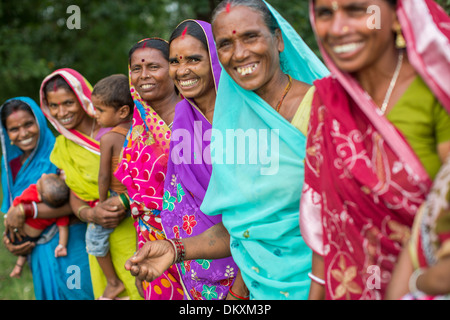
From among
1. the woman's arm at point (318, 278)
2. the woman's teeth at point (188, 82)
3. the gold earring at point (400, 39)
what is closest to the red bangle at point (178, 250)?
the woman's arm at point (318, 278)

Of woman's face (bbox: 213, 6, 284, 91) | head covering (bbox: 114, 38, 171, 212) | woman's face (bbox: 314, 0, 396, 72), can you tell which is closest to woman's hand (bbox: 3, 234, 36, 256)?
head covering (bbox: 114, 38, 171, 212)

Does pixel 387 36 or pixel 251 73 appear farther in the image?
pixel 251 73

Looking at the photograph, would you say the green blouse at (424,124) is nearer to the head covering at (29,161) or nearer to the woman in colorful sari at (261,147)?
the woman in colorful sari at (261,147)

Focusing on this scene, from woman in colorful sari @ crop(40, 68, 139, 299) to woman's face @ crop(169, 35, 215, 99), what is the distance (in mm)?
1432

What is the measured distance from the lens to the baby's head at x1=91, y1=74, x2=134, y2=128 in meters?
3.60

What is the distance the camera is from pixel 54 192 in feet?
12.9

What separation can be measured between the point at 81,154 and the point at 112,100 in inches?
24.8

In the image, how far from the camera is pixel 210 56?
2676 millimetres

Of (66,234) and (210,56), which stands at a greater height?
(210,56)

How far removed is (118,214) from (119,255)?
0.43m

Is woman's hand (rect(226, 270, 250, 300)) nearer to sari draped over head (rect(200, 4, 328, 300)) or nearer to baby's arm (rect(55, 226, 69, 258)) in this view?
sari draped over head (rect(200, 4, 328, 300))

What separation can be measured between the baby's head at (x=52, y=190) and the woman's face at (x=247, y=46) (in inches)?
92.9
